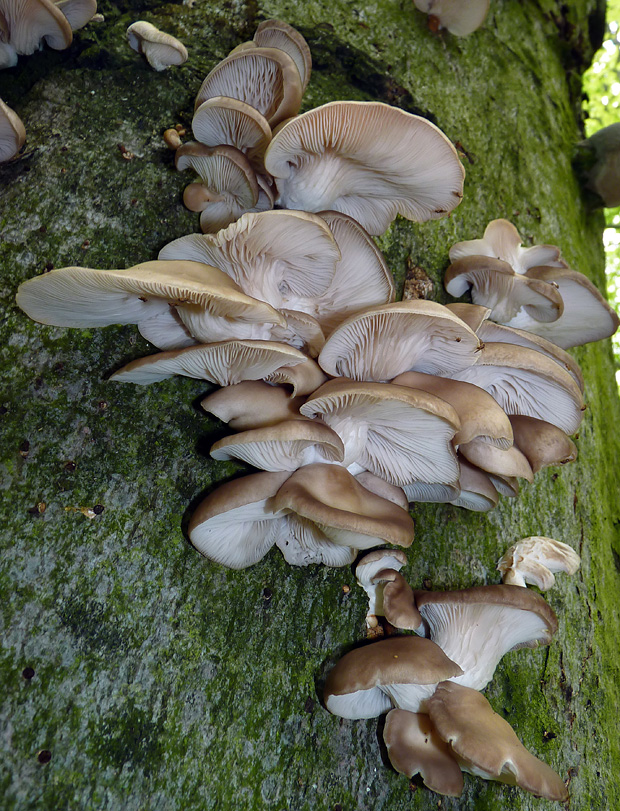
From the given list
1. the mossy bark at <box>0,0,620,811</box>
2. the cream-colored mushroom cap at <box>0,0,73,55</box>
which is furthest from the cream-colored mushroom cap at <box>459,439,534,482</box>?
the cream-colored mushroom cap at <box>0,0,73,55</box>

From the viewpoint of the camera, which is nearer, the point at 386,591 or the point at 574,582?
the point at 386,591

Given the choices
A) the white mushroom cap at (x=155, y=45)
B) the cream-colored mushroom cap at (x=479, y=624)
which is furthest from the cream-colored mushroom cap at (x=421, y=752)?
the white mushroom cap at (x=155, y=45)

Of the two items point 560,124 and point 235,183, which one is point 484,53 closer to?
point 560,124

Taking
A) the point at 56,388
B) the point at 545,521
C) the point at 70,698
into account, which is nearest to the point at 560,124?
the point at 545,521

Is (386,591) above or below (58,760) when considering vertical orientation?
above

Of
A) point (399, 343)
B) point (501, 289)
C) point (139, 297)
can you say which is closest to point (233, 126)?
point (139, 297)

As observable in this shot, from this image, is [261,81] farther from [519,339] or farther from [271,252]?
[519,339]

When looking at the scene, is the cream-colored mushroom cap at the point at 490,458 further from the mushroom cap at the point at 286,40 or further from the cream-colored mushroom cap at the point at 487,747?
the mushroom cap at the point at 286,40
